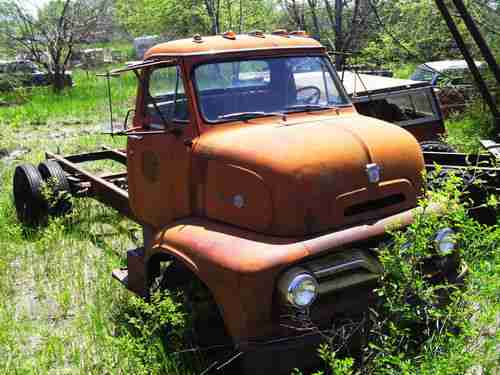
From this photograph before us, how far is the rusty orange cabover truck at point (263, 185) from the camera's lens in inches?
127

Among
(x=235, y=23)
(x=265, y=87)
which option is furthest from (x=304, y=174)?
(x=235, y=23)

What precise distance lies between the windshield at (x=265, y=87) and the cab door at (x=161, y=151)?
21cm

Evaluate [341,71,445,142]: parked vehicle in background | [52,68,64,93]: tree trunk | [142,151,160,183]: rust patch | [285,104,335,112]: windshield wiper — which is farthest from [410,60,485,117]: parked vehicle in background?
[52,68,64,93]: tree trunk

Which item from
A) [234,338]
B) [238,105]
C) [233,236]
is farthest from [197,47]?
[234,338]

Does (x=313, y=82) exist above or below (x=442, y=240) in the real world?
above

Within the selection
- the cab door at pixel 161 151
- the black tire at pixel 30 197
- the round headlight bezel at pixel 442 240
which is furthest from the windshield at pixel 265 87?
the black tire at pixel 30 197

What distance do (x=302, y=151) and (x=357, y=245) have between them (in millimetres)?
679

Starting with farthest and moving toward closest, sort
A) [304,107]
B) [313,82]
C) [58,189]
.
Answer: [58,189]
[313,82]
[304,107]

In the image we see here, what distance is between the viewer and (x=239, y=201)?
12.1ft

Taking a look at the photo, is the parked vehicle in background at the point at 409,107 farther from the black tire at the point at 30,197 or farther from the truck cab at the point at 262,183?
the black tire at the point at 30,197

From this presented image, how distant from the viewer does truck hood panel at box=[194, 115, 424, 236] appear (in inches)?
138

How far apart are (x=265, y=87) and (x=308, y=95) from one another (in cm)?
38

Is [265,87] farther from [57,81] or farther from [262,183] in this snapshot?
[57,81]

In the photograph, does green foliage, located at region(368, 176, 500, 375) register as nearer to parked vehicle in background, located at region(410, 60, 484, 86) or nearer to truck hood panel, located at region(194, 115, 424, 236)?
truck hood panel, located at region(194, 115, 424, 236)
